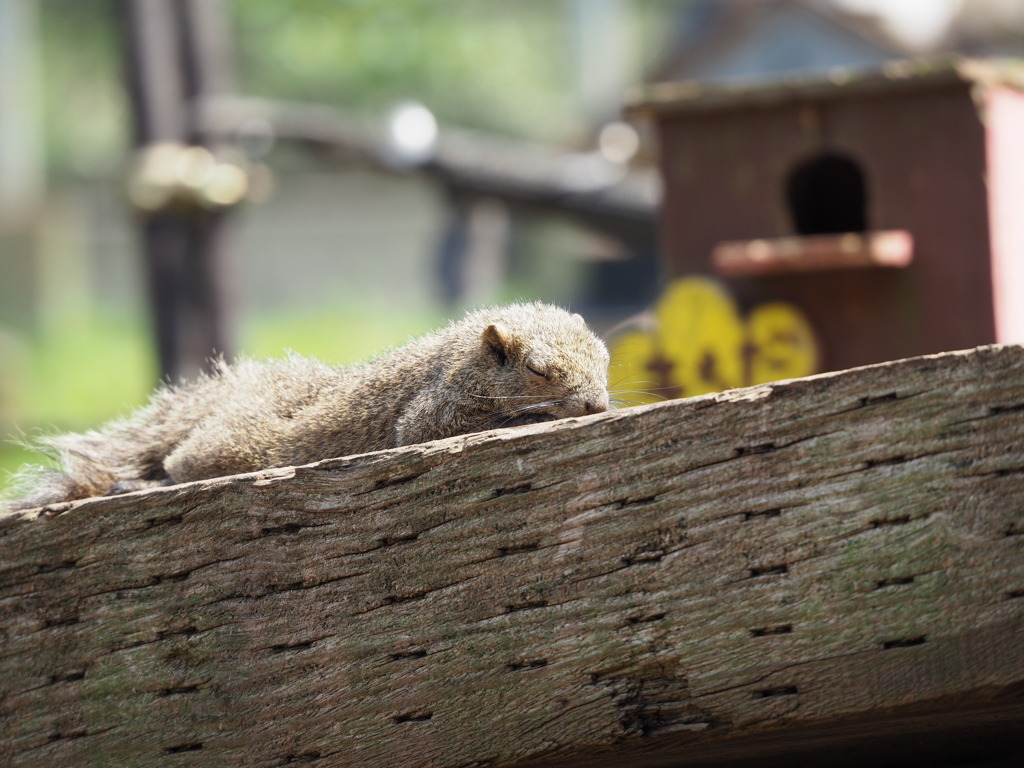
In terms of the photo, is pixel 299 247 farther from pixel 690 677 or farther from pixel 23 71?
pixel 690 677

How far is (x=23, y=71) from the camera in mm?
A: 33781

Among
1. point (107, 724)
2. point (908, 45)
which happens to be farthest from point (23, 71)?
point (107, 724)

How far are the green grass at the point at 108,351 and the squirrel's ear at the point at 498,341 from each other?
1407 cm

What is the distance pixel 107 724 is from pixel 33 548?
276 mm

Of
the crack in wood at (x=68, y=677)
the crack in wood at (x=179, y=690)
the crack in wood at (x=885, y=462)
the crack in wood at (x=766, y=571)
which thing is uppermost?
the crack in wood at (x=885, y=462)

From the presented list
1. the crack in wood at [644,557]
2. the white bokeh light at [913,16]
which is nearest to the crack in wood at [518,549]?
the crack in wood at [644,557]

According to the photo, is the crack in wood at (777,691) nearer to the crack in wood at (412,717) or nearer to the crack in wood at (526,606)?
the crack in wood at (526,606)

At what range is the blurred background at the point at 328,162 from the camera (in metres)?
8.80

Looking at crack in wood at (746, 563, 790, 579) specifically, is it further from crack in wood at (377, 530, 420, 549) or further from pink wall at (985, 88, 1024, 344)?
pink wall at (985, 88, 1024, 344)

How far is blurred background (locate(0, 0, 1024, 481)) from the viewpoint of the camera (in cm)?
880

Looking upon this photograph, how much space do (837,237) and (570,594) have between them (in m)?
3.81

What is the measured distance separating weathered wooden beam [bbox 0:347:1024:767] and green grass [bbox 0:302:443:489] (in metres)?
15.0

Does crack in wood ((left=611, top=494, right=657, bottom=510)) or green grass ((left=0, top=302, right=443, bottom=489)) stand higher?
green grass ((left=0, top=302, right=443, bottom=489))

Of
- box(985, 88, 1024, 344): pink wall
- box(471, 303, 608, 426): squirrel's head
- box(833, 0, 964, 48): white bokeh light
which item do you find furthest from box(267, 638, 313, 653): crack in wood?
box(833, 0, 964, 48): white bokeh light
